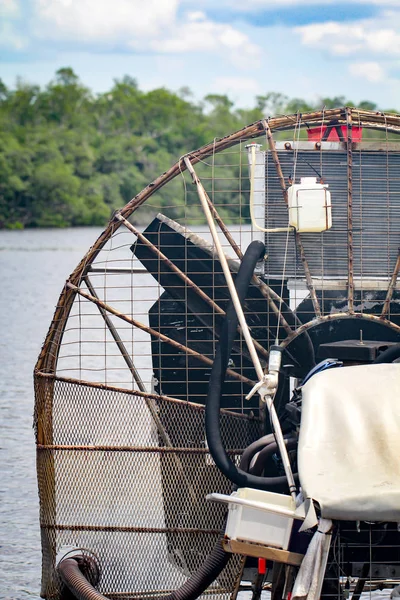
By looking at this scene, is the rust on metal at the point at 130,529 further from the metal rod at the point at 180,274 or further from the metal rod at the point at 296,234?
the metal rod at the point at 296,234

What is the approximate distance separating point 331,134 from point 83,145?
83147 mm

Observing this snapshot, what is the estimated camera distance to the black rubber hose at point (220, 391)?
6941 millimetres

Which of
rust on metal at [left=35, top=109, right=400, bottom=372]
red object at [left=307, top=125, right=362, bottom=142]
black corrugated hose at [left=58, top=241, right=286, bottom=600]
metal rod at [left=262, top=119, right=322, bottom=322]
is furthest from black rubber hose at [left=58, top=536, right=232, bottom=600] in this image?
red object at [left=307, top=125, right=362, bottom=142]

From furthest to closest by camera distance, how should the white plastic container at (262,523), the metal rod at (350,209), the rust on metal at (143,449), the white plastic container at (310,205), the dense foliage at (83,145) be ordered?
the dense foliage at (83,145)
the metal rod at (350,209)
the rust on metal at (143,449)
the white plastic container at (310,205)
the white plastic container at (262,523)

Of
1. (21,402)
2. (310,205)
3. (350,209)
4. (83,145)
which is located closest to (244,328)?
(310,205)

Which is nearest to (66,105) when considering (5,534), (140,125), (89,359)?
(140,125)

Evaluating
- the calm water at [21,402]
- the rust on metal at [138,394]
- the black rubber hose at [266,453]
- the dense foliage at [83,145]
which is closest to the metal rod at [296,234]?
the rust on metal at [138,394]

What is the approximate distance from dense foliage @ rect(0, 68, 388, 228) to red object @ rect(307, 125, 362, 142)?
171 ft

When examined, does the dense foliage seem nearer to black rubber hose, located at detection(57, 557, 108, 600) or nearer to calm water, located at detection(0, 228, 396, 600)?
calm water, located at detection(0, 228, 396, 600)

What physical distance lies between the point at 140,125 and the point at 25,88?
2123 centimetres

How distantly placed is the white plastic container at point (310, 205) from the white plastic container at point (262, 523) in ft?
6.82

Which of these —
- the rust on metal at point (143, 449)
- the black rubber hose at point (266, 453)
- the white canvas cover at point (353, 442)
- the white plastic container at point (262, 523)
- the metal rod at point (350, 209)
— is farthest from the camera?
the metal rod at point (350, 209)

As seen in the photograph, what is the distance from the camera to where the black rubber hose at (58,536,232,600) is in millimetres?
7238

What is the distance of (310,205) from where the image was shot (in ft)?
24.6
